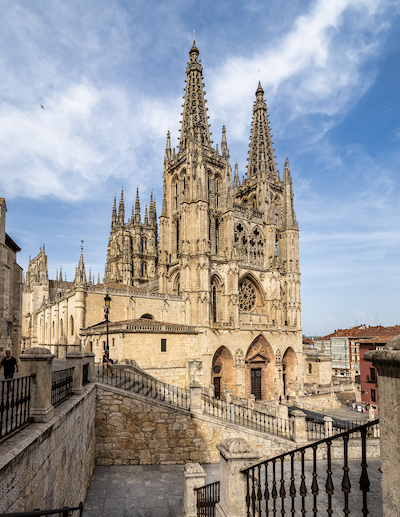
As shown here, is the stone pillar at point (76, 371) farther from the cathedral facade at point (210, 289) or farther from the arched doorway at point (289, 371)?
the arched doorway at point (289, 371)

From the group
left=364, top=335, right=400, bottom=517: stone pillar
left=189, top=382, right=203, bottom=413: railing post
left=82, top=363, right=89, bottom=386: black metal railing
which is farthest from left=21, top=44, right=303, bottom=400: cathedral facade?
left=364, top=335, right=400, bottom=517: stone pillar

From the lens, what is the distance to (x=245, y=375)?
3441cm

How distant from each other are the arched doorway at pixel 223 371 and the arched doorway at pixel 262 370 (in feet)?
10.8

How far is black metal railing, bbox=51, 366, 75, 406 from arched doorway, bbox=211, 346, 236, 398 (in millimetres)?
24355

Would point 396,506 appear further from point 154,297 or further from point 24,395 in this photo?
point 154,297

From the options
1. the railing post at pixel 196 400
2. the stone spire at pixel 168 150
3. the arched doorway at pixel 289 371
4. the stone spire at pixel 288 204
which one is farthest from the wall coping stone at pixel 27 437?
the stone spire at pixel 288 204

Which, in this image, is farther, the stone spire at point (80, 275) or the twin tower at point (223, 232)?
the twin tower at point (223, 232)

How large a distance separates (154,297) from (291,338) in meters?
16.9

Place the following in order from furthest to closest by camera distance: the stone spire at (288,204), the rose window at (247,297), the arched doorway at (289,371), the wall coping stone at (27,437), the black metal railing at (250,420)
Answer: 1. the stone spire at (288,204)
2. the arched doorway at (289,371)
3. the rose window at (247,297)
4. the black metal railing at (250,420)
5. the wall coping stone at (27,437)

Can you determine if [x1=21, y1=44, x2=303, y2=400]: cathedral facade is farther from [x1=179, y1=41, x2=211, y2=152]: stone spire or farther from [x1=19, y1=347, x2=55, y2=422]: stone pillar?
[x1=19, y1=347, x2=55, y2=422]: stone pillar

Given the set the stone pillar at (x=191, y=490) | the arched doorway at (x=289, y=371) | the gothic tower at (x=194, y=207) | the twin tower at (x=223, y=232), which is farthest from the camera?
the arched doorway at (x=289, y=371)

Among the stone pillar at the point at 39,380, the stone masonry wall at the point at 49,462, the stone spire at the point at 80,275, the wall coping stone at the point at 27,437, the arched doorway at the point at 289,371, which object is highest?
the stone spire at the point at 80,275

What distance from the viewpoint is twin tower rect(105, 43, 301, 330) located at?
3334 cm

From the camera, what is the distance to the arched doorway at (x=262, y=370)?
35250mm
